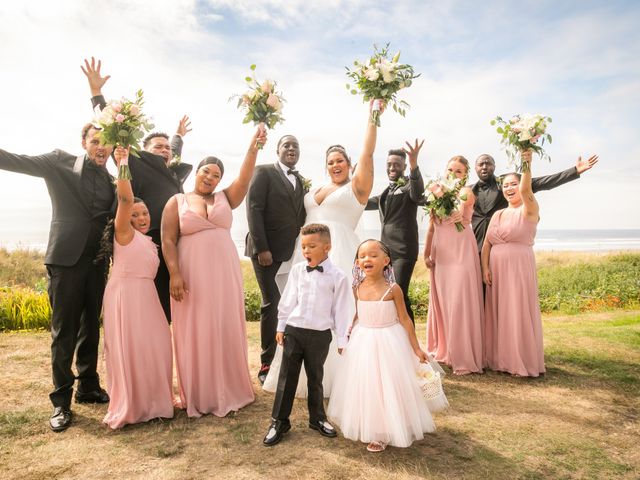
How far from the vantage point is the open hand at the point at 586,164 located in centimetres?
702

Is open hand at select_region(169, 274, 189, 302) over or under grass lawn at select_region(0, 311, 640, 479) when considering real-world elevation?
over

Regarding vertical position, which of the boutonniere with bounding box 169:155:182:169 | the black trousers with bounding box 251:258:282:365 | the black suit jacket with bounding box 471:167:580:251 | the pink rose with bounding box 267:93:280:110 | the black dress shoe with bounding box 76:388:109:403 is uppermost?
the pink rose with bounding box 267:93:280:110

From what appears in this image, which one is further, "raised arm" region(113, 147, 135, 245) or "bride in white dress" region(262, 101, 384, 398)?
"bride in white dress" region(262, 101, 384, 398)

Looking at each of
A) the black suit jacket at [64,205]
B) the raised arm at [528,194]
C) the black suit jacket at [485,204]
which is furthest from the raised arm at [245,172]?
the black suit jacket at [485,204]

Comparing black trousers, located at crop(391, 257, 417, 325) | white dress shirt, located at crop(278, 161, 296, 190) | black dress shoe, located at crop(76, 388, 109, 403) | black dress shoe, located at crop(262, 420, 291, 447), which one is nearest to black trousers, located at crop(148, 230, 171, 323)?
black dress shoe, located at crop(76, 388, 109, 403)

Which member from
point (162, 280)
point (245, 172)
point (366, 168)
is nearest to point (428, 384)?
point (366, 168)

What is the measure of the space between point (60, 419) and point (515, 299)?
6.24m

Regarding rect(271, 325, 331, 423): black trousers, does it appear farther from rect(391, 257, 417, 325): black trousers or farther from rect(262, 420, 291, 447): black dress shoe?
rect(391, 257, 417, 325): black trousers

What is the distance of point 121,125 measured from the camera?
15.7 feet

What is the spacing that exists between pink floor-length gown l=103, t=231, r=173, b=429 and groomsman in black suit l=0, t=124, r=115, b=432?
1.45ft

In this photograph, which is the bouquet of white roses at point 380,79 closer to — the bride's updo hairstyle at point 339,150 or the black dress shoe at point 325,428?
the bride's updo hairstyle at point 339,150

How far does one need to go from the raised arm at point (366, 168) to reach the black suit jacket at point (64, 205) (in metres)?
3.21

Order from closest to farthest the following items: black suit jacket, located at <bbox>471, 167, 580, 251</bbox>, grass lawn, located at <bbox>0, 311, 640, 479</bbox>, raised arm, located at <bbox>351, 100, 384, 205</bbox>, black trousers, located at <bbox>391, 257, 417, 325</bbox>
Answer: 1. grass lawn, located at <bbox>0, 311, 640, 479</bbox>
2. raised arm, located at <bbox>351, 100, 384, 205</bbox>
3. black trousers, located at <bbox>391, 257, 417, 325</bbox>
4. black suit jacket, located at <bbox>471, 167, 580, 251</bbox>

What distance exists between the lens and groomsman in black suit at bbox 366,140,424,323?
7.43 meters
